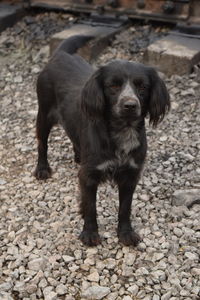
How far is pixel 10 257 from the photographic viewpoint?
11.8ft

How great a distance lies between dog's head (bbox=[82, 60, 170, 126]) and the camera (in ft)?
10.4

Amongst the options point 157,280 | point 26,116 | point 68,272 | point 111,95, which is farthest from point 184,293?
point 26,116

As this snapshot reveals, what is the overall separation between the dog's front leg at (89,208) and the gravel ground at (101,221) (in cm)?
8

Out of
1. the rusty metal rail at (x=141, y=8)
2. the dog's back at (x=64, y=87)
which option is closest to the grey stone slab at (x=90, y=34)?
the rusty metal rail at (x=141, y=8)

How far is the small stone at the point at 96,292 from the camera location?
129 inches

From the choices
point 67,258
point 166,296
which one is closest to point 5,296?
point 67,258

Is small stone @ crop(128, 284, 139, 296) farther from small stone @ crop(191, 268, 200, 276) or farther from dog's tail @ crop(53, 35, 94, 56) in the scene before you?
dog's tail @ crop(53, 35, 94, 56)

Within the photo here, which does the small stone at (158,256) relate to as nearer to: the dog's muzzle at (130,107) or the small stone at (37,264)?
the small stone at (37,264)

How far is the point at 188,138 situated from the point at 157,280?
2.05m

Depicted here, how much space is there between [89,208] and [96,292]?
0.63 metres

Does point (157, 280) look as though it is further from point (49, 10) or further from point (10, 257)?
point (49, 10)

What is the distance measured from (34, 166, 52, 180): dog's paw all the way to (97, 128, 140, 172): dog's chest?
127 centimetres

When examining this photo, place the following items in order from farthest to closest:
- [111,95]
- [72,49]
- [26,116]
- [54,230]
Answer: [26,116] < [72,49] < [54,230] < [111,95]

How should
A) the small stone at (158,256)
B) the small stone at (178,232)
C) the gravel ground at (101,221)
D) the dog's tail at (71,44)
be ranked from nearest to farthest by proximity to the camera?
the gravel ground at (101,221)
the small stone at (158,256)
the small stone at (178,232)
the dog's tail at (71,44)
